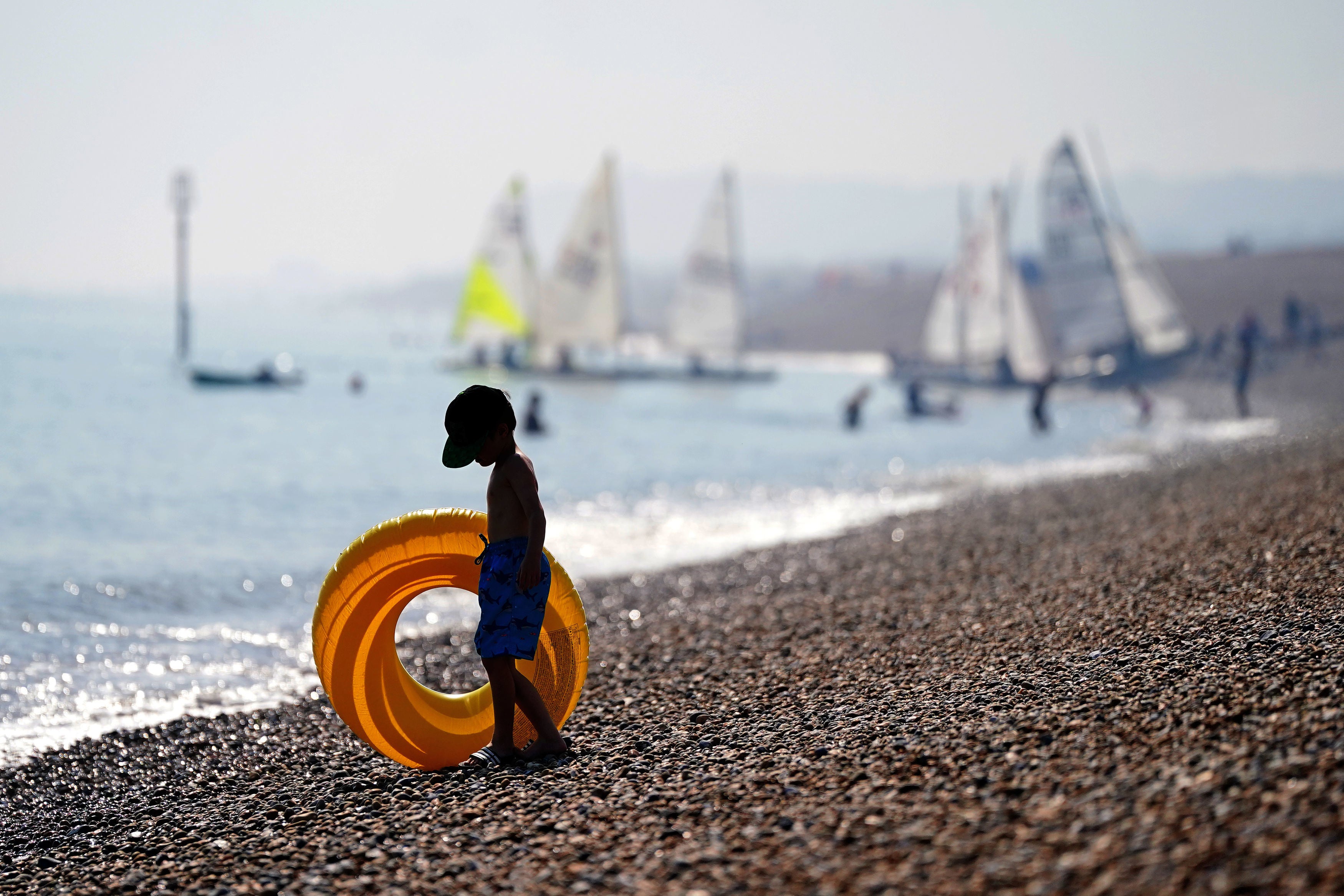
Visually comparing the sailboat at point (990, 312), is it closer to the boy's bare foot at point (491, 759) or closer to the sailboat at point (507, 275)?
the sailboat at point (507, 275)

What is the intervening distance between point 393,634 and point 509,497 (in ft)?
3.71

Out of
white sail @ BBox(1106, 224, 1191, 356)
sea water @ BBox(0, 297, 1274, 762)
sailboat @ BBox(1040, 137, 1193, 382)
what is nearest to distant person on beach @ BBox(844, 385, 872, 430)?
sea water @ BBox(0, 297, 1274, 762)

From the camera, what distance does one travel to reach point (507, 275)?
48.7 m

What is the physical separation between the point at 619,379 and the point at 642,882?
144 ft

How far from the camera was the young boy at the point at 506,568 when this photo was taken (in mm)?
5168

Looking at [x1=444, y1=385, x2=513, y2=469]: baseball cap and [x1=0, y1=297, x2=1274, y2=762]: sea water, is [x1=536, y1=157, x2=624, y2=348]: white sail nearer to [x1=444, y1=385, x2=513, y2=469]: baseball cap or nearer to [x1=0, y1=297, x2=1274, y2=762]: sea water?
[x1=0, y1=297, x2=1274, y2=762]: sea water

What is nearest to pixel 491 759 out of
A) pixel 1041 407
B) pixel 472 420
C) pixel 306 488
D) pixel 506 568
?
pixel 506 568

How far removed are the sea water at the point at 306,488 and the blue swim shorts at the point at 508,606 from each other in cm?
322

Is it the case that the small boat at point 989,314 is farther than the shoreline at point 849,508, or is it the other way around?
the small boat at point 989,314

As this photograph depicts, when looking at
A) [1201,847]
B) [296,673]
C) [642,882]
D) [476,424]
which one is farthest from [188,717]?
[1201,847]

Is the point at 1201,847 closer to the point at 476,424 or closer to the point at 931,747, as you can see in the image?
the point at 931,747

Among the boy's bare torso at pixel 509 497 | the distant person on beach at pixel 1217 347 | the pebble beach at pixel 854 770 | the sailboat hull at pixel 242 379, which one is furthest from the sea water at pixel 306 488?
the distant person on beach at pixel 1217 347

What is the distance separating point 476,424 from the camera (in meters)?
5.16

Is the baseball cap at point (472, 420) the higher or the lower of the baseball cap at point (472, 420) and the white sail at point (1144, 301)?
the lower
